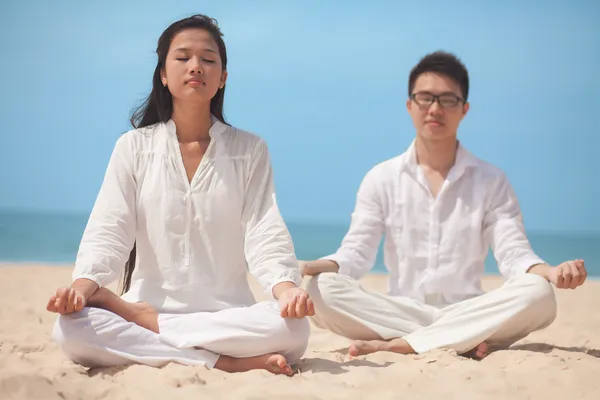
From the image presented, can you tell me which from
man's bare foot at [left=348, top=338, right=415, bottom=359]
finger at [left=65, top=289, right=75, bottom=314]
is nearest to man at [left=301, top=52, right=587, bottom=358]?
man's bare foot at [left=348, top=338, right=415, bottom=359]

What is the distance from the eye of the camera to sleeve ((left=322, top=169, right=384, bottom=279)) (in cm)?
328

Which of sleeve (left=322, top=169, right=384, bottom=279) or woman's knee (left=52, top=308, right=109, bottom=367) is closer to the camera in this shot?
woman's knee (left=52, top=308, right=109, bottom=367)

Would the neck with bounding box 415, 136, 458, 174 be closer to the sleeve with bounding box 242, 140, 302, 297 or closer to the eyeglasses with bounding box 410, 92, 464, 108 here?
the eyeglasses with bounding box 410, 92, 464, 108

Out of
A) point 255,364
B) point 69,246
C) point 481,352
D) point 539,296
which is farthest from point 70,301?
point 69,246

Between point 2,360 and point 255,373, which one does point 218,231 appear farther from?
point 2,360

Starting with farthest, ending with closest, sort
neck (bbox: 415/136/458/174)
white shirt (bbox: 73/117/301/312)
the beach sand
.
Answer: neck (bbox: 415/136/458/174) < white shirt (bbox: 73/117/301/312) < the beach sand

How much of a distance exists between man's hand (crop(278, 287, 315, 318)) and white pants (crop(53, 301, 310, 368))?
0.09 metres

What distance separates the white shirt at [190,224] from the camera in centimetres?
270

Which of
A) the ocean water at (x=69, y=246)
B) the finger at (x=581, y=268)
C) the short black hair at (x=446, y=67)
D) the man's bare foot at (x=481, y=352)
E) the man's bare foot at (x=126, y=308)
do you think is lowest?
the ocean water at (x=69, y=246)

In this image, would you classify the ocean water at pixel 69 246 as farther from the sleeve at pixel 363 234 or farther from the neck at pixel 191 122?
the neck at pixel 191 122

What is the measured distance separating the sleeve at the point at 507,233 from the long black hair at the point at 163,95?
123 cm

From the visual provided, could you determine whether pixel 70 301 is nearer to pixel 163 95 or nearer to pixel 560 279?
pixel 163 95

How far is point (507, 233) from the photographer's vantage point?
322 centimetres

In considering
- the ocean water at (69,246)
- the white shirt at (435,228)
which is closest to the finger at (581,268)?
the white shirt at (435,228)
